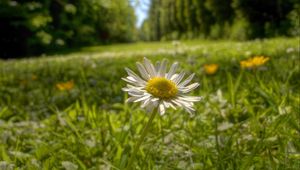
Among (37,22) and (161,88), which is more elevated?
(37,22)

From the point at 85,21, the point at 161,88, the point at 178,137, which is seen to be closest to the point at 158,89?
the point at 161,88

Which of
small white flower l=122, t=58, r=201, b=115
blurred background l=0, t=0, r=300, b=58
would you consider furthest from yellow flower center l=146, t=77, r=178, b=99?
blurred background l=0, t=0, r=300, b=58

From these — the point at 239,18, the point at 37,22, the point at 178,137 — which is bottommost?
the point at 178,137

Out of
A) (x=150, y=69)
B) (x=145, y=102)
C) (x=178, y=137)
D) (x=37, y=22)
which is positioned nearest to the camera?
(x=145, y=102)

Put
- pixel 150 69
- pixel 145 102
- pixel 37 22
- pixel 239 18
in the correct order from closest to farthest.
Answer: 1. pixel 145 102
2. pixel 150 69
3. pixel 37 22
4. pixel 239 18

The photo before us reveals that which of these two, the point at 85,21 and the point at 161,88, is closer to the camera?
the point at 161,88

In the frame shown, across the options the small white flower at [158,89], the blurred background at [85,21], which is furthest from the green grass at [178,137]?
the blurred background at [85,21]

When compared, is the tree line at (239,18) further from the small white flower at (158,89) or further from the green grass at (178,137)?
the small white flower at (158,89)

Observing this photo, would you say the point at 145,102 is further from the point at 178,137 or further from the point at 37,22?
the point at 37,22

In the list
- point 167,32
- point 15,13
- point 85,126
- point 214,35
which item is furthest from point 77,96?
point 167,32

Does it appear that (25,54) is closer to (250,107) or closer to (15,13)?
(15,13)
